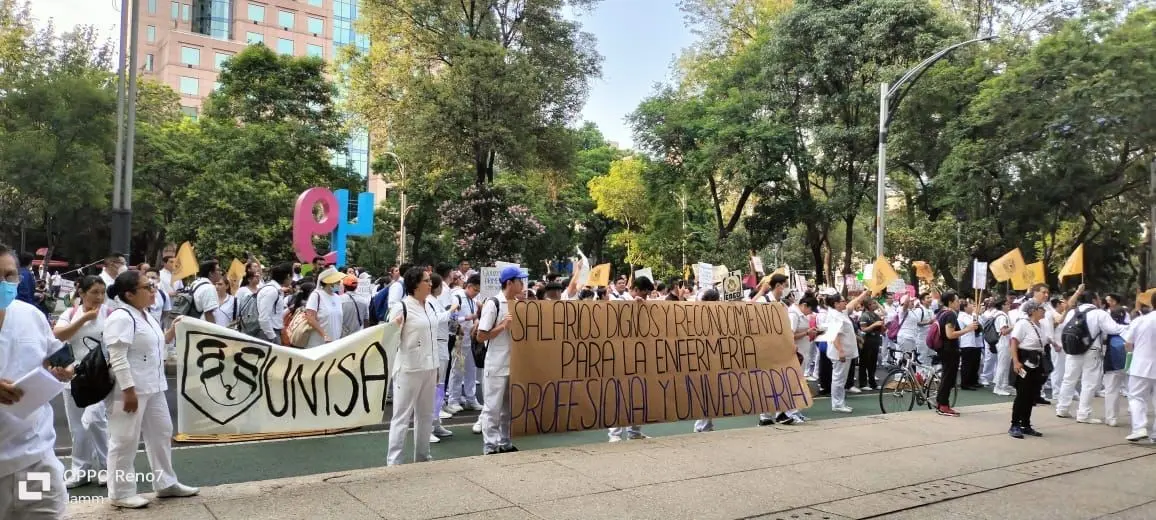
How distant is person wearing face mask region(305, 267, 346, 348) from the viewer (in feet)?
28.7

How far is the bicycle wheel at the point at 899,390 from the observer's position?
11250 millimetres

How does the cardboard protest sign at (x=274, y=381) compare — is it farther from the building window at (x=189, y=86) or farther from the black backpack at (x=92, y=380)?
the building window at (x=189, y=86)

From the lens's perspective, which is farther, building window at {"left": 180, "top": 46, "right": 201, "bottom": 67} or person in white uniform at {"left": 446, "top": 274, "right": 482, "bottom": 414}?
building window at {"left": 180, "top": 46, "right": 201, "bottom": 67}

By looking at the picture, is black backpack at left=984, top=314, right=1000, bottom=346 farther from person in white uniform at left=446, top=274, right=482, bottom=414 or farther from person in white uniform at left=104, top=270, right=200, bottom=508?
person in white uniform at left=104, top=270, right=200, bottom=508

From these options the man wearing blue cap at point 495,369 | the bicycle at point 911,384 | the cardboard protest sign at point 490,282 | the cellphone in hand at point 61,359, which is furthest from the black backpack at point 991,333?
the cellphone in hand at point 61,359

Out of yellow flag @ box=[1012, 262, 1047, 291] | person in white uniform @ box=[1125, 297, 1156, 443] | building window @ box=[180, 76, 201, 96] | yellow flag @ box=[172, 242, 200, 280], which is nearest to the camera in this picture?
person in white uniform @ box=[1125, 297, 1156, 443]

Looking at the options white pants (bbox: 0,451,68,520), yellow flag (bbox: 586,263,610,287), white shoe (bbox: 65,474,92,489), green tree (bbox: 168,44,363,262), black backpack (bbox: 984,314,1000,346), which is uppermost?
green tree (bbox: 168,44,363,262)

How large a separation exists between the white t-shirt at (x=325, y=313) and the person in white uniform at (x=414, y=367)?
2.52 metres

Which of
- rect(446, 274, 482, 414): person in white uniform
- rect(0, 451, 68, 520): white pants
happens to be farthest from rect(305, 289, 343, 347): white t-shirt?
rect(0, 451, 68, 520): white pants

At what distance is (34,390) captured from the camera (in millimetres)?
3299

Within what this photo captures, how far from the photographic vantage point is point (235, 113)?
34.0 metres

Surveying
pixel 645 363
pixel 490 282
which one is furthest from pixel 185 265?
pixel 645 363

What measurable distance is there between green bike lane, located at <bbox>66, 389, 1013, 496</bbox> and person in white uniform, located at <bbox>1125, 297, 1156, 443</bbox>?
464 cm

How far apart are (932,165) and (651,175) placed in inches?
448
